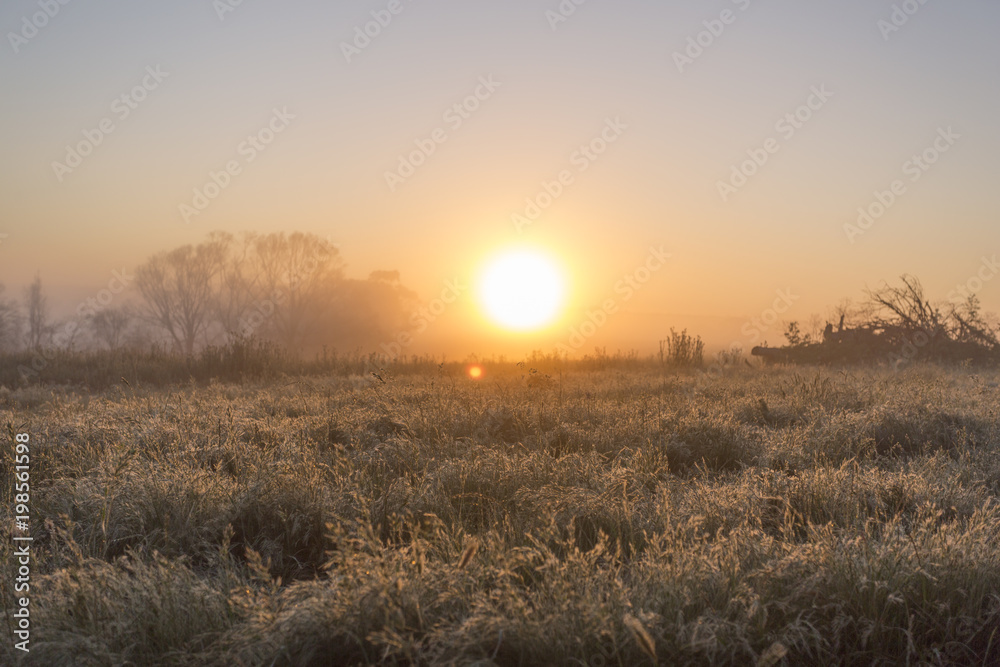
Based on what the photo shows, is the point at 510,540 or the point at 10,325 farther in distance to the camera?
the point at 10,325

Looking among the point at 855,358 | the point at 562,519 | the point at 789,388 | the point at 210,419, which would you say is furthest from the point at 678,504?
the point at 855,358

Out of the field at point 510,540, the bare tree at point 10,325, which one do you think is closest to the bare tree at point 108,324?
the bare tree at point 10,325

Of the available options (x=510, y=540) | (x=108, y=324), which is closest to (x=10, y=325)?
(x=108, y=324)

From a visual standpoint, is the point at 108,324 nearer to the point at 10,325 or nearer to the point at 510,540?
the point at 10,325

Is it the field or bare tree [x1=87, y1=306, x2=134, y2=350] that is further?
bare tree [x1=87, y1=306, x2=134, y2=350]

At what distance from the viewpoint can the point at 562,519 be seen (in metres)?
3.42

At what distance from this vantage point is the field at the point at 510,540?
7.27 feet

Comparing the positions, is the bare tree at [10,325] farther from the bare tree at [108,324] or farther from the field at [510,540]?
the field at [510,540]

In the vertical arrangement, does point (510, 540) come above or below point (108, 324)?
below

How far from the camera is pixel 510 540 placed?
124 inches

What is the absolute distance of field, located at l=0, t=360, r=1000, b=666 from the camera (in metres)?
2.21

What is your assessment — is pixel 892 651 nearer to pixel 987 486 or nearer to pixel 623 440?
pixel 987 486

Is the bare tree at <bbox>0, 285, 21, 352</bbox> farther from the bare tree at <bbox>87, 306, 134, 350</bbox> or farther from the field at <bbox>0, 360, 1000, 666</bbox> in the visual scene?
the field at <bbox>0, 360, 1000, 666</bbox>

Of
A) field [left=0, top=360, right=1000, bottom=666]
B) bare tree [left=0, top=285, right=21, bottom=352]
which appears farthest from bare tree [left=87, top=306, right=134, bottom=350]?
field [left=0, top=360, right=1000, bottom=666]
